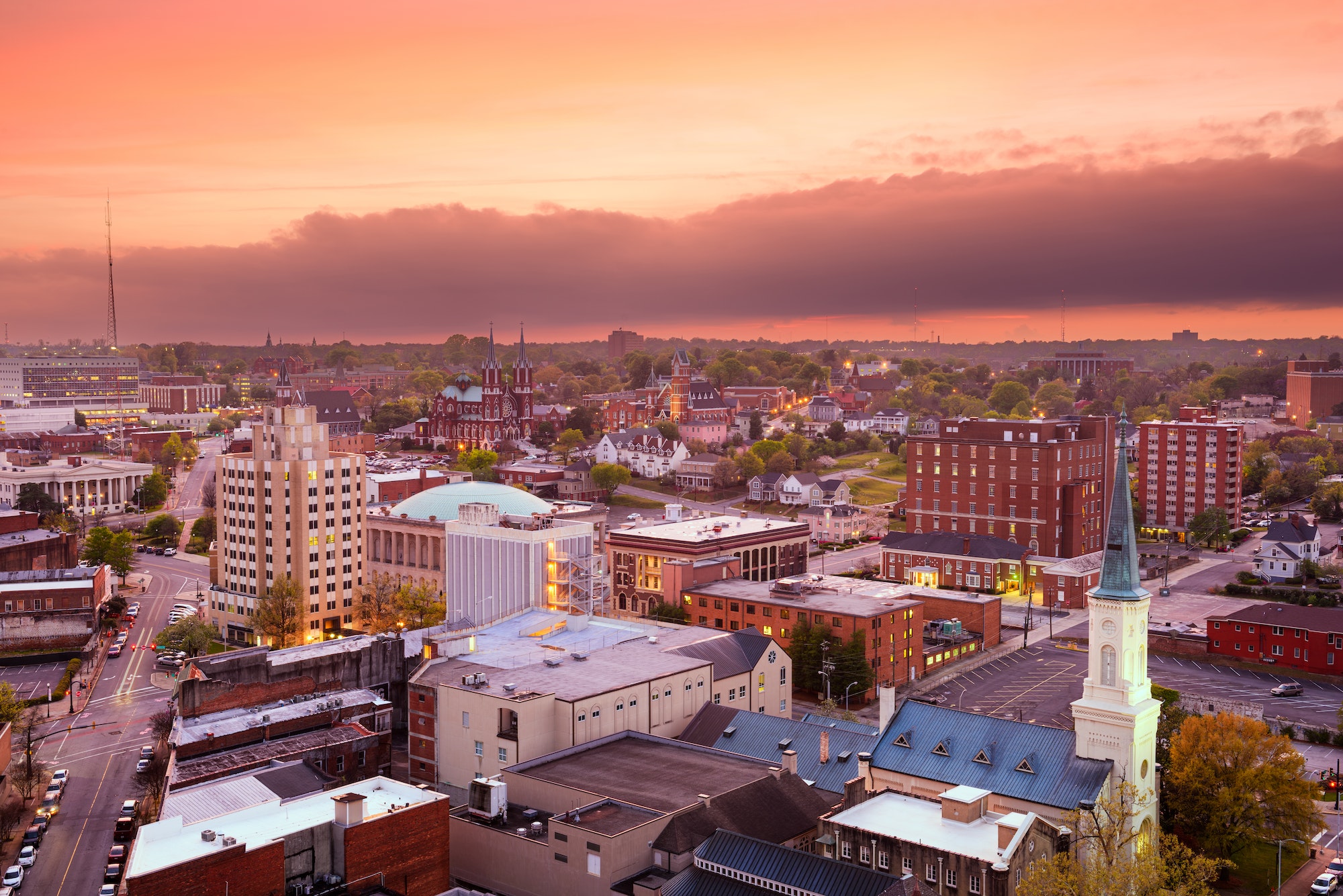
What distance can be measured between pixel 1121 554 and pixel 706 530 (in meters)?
57.4

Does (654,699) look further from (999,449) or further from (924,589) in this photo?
(999,449)

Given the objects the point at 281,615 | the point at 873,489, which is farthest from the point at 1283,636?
the point at 873,489

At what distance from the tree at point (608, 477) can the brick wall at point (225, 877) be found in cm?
11768

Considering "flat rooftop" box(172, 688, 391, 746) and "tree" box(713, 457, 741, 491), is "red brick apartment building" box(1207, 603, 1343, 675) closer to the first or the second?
"flat rooftop" box(172, 688, 391, 746)

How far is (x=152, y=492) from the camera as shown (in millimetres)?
152375

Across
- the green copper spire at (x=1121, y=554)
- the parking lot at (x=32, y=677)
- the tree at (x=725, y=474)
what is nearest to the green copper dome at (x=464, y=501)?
the parking lot at (x=32, y=677)

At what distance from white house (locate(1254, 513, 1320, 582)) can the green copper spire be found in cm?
7255

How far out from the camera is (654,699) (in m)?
55.4

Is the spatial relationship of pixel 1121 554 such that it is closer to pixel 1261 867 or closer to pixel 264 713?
pixel 1261 867

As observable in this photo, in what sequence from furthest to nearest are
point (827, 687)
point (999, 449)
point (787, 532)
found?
point (999, 449) < point (787, 532) < point (827, 687)

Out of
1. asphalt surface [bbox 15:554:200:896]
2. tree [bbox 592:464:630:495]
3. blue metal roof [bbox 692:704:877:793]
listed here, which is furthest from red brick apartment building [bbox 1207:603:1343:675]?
tree [bbox 592:464:630:495]

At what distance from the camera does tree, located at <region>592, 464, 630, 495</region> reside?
155 m

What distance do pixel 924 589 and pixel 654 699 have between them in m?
41.3

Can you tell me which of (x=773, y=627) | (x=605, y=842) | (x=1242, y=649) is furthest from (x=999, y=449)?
(x=605, y=842)
